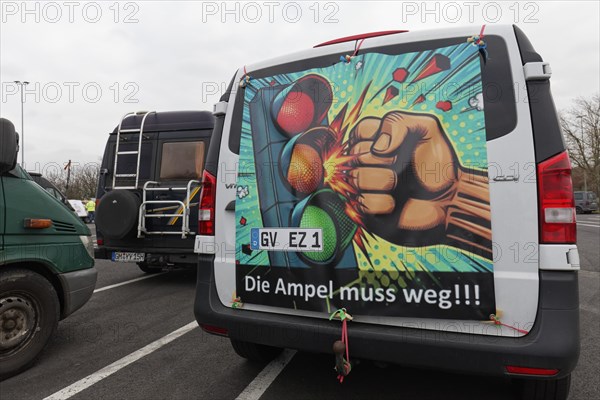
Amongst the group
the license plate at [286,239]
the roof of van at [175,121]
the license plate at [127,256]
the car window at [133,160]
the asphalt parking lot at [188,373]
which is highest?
the roof of van at [175,121]

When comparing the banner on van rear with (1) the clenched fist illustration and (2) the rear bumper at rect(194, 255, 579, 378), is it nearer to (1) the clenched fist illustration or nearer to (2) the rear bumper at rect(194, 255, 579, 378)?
(1) the clenched fist illustration

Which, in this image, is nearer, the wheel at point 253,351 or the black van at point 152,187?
the wheel at point 253,351

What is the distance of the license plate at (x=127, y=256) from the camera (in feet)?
20.7

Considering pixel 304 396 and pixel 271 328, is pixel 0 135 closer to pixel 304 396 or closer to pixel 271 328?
pixel 271 328

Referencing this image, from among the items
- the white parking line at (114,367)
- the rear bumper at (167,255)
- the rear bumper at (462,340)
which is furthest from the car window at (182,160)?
the rear bumper at (462,340)

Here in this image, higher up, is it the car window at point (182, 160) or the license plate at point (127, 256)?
the car window at point (182, 160)

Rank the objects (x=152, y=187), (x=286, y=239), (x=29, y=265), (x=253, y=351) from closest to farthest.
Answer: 1. (x=286, y=239)
2. (x=253, y=351)
3. (x=29, y=265)
4. (x=152, y=187)

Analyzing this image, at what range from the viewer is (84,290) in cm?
384

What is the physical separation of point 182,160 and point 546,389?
→ 5.76m

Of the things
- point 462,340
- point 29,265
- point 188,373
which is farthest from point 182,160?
point 462,340

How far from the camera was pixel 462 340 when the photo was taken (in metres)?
2.02

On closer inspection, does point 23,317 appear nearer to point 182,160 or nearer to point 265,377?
point 265,377

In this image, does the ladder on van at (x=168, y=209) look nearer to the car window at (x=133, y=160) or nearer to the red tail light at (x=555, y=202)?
the car window at (x=133, y=160)

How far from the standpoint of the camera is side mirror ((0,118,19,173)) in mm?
3133
